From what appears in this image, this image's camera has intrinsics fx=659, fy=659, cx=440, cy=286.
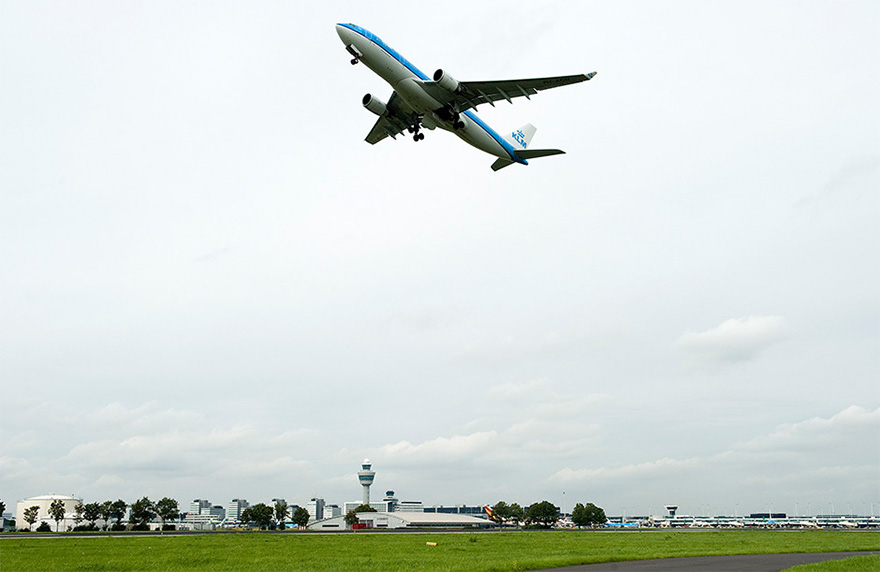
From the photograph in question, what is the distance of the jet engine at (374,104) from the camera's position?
164 feet

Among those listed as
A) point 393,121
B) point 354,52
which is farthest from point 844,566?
point 393,121

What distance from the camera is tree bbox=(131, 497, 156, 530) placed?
446 ft

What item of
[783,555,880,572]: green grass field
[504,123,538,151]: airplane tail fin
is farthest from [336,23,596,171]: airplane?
[783,555,880,572]: green grass field

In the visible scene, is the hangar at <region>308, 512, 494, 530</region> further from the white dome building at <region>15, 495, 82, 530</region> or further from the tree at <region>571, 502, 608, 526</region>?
the white dome building at <region>15, 495, 82, 530</region>

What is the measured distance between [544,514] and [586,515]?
12.9m

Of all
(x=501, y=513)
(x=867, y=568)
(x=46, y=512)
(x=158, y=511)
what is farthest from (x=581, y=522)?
(x=867, y=568)

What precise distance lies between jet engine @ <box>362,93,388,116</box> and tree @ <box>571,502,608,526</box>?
477 ft

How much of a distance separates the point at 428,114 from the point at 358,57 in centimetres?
649

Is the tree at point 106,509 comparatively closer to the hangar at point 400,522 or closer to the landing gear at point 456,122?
the hangar at point 400,522

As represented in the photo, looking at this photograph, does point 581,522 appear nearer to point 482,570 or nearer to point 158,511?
point 158,511

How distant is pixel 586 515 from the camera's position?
170m

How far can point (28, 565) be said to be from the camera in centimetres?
3928

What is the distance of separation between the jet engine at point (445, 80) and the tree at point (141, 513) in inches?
5005

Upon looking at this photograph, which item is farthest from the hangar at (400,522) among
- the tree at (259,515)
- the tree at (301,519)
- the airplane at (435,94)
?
the airplane at (435,94)
